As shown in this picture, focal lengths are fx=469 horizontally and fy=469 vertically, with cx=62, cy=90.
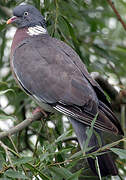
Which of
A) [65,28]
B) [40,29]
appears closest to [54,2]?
[65,28]

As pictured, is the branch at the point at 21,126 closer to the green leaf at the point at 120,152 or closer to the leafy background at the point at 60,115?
the leafy background at the point at 60,115

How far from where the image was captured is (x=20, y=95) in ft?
11.9

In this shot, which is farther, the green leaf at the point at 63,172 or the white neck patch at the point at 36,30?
the white neck patch at the point at 36,30

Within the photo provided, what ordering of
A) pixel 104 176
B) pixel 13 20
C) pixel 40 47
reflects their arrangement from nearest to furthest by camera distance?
pixel 104 176, pixel 40 47, pixel 13 20

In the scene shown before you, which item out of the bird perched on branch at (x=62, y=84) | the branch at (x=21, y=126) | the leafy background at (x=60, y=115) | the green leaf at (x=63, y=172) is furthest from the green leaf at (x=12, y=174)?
the bird perched on branch at (x=62, y=84)

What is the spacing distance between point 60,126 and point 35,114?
25 centimetres

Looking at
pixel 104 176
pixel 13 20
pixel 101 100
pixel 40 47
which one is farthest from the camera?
pixel 13 20

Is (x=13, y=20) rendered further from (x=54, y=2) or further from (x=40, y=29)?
(x=54, y=2)

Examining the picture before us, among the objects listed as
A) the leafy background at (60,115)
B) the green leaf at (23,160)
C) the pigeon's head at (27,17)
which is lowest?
the leafy background at (60,115)

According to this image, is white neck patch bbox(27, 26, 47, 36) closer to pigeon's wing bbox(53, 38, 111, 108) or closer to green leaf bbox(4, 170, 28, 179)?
pigeon's wing bbox(53, 38, 111, 108)

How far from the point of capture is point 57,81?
301 cm

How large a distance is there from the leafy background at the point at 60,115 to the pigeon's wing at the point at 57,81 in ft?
0.41

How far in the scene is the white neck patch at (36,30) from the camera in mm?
3468

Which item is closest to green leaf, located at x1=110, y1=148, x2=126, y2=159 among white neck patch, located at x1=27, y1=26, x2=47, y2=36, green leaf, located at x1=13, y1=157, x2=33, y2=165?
green leaf, located at x1=13, y1=157, x2=33, y2=165
